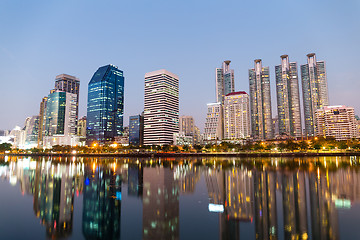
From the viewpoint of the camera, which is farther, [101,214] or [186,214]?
[101,214]

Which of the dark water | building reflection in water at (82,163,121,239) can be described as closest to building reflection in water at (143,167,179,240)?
the dark water

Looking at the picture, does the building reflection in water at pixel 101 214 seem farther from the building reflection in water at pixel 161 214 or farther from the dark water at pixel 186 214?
the building reflection in water at pixel 161 214

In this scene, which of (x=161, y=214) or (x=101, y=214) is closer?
(x=161, y=214)

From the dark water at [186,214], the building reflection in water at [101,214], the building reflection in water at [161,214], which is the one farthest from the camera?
the building reflection in water at [101,214]

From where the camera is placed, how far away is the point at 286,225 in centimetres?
1677

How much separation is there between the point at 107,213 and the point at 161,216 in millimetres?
5251

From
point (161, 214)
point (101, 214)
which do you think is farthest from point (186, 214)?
point (101, 214)

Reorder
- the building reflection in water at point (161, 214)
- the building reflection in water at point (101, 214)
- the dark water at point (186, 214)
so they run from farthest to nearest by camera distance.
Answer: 1. the building reflection in water at point (101, 214)
2. the building reflection in water at point (161, 214)
3. the dark water at point (186, 214)

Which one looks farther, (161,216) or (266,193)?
(266,193)

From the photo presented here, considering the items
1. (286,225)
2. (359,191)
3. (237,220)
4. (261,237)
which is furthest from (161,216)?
(359,191)

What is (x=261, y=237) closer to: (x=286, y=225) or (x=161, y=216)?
(x=286, y=225)

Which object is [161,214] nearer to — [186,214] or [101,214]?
[186,214]

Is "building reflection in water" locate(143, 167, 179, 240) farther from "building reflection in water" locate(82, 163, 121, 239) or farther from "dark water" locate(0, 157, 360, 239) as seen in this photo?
"building reflection in water" locate(82, 163, 121, 239)

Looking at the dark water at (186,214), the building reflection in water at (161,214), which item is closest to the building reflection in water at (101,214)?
the dark water at (186,214)
